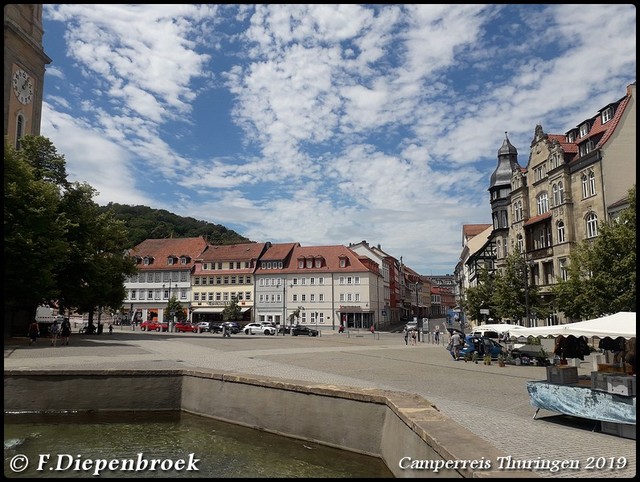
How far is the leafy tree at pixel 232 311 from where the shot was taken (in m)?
73.8

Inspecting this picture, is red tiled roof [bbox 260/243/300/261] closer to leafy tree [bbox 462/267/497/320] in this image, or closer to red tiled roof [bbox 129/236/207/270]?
red tiled roof [bbox 129/236/207/270]

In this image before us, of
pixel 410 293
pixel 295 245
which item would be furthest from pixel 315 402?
pixel 410 293

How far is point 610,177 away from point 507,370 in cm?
2179

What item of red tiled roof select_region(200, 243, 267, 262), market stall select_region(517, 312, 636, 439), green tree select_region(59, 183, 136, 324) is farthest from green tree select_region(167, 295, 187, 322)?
market stall select_region(517, 312, 636, 439)

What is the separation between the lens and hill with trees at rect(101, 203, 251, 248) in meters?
118

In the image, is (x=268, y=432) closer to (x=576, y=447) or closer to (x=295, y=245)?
(x=576, y=447)

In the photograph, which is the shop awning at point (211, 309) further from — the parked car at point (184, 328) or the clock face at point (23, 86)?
the clock face at point (23, 86)

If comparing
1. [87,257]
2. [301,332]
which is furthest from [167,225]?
[87,257]

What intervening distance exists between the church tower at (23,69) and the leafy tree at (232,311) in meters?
36.2

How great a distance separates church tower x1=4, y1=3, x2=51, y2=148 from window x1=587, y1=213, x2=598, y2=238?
4490 centimetres

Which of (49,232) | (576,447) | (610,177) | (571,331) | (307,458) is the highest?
(610,177)

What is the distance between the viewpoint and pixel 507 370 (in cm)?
2086

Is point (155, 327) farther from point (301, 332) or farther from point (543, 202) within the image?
point (543, 202)

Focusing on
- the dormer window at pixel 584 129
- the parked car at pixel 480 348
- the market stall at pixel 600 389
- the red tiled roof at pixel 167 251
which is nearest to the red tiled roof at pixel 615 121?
the dormer window at pixel 584 129
